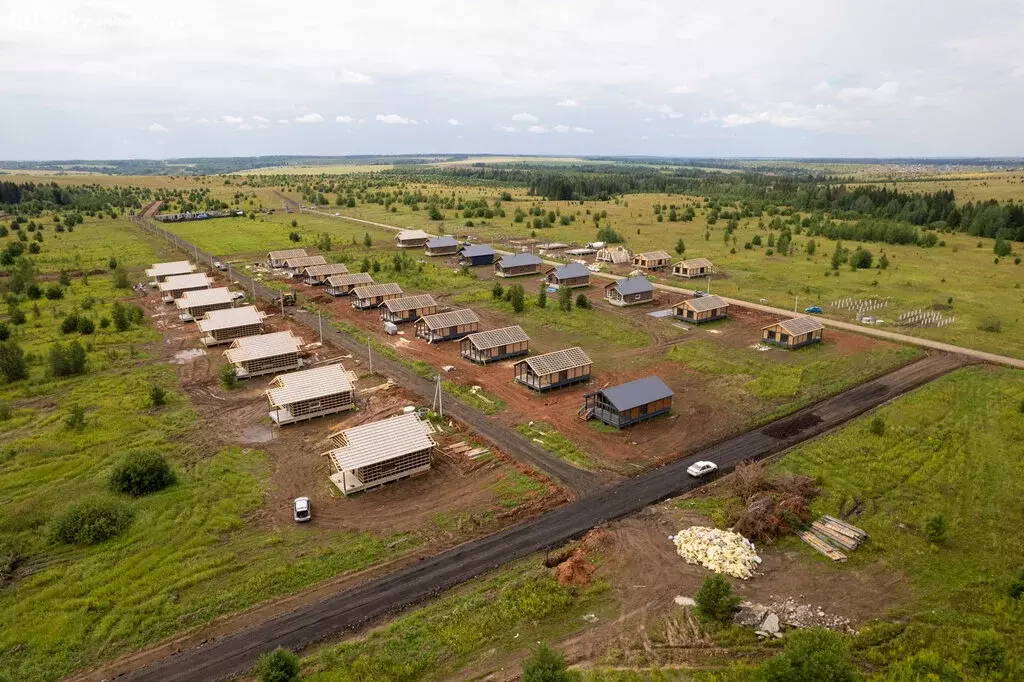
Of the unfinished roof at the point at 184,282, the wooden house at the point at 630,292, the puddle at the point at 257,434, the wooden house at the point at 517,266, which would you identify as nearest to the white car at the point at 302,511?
the puddle at the point at 257,434

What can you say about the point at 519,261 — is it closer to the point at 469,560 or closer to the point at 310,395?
the point at 310,395

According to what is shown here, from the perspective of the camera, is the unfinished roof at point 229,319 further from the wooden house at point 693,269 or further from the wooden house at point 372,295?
the wooden house at point 693,269

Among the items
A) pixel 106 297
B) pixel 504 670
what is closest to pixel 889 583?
pixel 504 670

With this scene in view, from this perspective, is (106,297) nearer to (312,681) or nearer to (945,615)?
(312,681)

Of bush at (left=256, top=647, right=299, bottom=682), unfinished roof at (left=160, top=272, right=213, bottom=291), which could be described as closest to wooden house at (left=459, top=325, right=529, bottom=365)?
bush at (left=256, top=647, right=299, bottom=682)

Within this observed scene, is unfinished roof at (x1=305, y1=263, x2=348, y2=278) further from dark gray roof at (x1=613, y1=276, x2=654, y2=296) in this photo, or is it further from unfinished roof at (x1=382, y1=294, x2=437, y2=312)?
dark gray roof at (x1=613, y1=276, x2=654, y2=296)

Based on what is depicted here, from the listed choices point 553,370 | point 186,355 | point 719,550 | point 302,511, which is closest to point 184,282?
point 186,355
